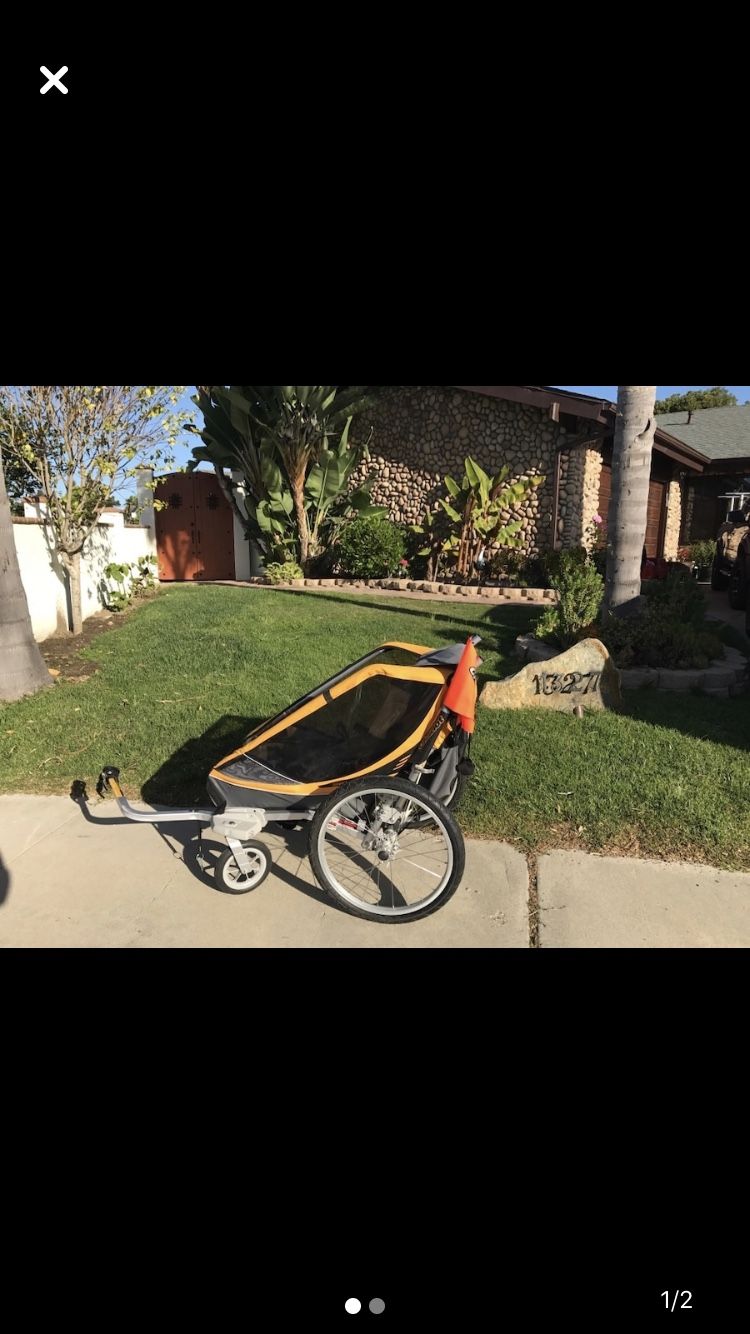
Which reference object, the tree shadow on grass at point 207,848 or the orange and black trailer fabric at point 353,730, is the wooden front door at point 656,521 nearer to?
the orange and black trailer fabric at point 353,730

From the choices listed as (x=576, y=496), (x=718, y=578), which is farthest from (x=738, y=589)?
(x=576, y=496)

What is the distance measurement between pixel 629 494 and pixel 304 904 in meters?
5.19

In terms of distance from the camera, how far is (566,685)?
17.1 ft

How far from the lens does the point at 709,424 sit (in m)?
19.8

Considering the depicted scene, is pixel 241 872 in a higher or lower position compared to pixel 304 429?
lower

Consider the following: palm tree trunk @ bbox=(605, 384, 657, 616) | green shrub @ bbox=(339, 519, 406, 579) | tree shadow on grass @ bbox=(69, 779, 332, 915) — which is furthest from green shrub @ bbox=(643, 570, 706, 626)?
green shrub @ bbox=(339, 519, 406, 579)

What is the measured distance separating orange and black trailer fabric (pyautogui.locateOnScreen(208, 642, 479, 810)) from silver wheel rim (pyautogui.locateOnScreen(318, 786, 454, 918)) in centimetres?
18

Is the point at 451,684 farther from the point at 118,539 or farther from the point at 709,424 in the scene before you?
the point at 709,424

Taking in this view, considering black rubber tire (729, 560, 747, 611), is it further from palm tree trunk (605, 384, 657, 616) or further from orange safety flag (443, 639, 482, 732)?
orange safety flag (443, 639, 482, 732)

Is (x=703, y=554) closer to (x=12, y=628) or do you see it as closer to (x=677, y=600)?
(x=677, y=600)

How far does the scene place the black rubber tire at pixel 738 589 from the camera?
388 inches

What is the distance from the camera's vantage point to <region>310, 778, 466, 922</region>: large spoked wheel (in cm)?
276

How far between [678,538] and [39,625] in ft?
50.8
